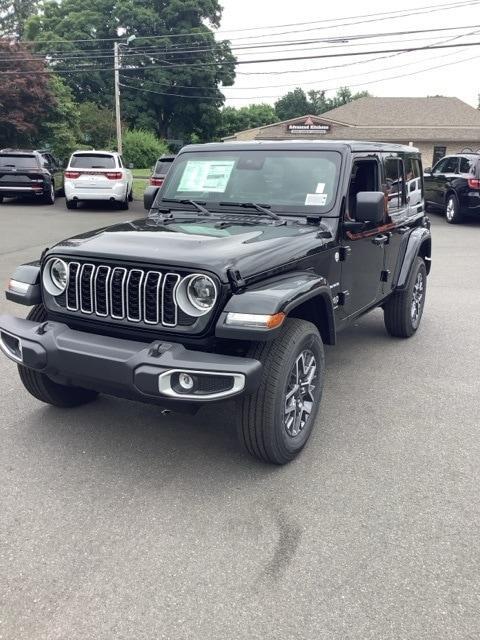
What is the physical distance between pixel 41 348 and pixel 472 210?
1385 cm

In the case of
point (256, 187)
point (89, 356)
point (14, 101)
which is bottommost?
point (89, 356)

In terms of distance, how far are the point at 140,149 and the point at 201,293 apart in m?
42.6

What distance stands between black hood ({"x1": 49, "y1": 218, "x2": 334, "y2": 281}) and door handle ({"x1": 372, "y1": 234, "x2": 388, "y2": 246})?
93 centimetres

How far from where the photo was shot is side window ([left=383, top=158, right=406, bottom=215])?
516cm

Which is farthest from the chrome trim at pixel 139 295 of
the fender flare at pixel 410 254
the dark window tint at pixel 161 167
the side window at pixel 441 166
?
the side window at pixel 441 166

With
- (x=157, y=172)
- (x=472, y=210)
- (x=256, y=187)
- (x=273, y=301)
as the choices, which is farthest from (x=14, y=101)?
(x=273, y=301)

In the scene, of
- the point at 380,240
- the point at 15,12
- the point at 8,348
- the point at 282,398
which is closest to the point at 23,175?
the point at 380,240

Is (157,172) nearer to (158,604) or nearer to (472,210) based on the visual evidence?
(472,210)

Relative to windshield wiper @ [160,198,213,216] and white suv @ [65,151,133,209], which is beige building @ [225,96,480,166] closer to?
white suv @ [65,151,133,209]

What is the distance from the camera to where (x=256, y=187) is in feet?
14.7

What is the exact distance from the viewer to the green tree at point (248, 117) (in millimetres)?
72062

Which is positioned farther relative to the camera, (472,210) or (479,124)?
(479,124)

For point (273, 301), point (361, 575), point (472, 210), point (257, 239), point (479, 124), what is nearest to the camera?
point (361, 575)

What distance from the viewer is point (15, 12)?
201ft
